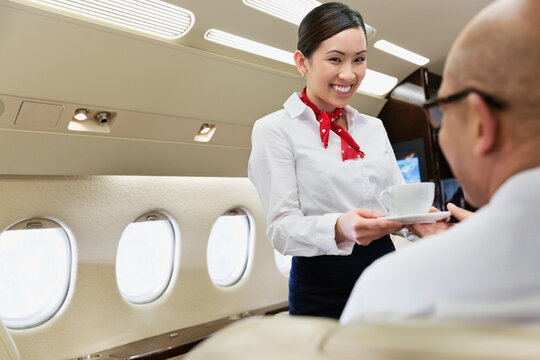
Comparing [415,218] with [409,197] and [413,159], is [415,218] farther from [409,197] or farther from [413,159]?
[413,159]

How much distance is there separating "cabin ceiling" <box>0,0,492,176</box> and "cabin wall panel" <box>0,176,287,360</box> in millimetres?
245

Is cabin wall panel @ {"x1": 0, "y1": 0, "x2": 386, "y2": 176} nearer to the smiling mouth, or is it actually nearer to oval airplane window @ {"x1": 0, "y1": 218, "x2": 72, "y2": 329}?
oval airplane window @ {"x1": 0, "y1": 218, "x2": 72, "y2": 329}

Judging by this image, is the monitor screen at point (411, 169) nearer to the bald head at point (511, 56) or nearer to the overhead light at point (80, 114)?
the overhead light at point (80, 114)

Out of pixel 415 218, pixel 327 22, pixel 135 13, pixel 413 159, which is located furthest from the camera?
pixel 413 159

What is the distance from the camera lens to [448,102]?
0.72 meters

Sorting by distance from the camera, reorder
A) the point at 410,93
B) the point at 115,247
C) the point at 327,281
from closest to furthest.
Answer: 1. the point at 327,281
2. the point at 115,247
3. the point at 410,93

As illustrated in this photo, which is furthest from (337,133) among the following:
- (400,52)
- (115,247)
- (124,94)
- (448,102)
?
(400,52)

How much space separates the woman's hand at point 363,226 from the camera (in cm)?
136

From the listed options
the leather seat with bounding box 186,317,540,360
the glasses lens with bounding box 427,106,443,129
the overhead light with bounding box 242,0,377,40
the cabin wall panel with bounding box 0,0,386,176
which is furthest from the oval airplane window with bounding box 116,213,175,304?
the leather seat with bounding box 186,317,540,360

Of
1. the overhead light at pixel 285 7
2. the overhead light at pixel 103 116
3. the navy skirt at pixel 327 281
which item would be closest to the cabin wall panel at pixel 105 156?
the overhead light at pixel 103 116

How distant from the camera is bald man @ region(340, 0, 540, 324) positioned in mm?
494

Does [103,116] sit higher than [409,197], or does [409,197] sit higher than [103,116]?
[103,116]

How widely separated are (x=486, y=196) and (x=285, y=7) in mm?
2582

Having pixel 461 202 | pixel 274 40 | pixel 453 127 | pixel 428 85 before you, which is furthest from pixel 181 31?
pixel 461 202
